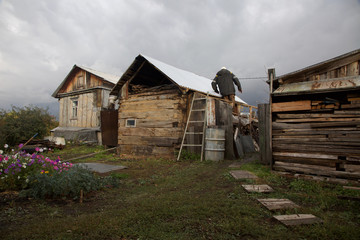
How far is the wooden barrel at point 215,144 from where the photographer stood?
8.59 metres

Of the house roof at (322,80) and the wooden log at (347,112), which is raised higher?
the house roof at (322,80)

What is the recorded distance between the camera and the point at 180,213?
11.3 ft

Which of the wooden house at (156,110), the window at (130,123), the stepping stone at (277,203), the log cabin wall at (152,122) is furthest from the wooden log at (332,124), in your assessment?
the window at (130,123)

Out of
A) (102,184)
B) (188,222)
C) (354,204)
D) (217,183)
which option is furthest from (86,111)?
(354,204)

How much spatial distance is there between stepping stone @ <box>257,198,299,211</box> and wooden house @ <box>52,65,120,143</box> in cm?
1396

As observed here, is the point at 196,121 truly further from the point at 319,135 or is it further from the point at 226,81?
the point at 319,135

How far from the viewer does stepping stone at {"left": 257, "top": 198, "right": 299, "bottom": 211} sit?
3663 mm

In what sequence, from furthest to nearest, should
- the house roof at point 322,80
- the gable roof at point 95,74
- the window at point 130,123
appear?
the gable roof at point 95,74 < the window at point 130,123 < the house roof at point 322,80

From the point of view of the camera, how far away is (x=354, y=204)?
3.87 m

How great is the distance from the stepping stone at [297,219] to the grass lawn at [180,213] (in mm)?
94

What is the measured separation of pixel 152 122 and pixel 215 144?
11.8 ft

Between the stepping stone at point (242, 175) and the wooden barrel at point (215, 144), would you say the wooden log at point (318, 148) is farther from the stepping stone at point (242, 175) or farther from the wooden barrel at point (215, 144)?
the wooden barrel at point (215, 144)

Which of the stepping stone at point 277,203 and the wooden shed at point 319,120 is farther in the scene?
the wooden shed at point 319,120

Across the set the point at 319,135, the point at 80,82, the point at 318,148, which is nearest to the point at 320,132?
the point at 319,135
